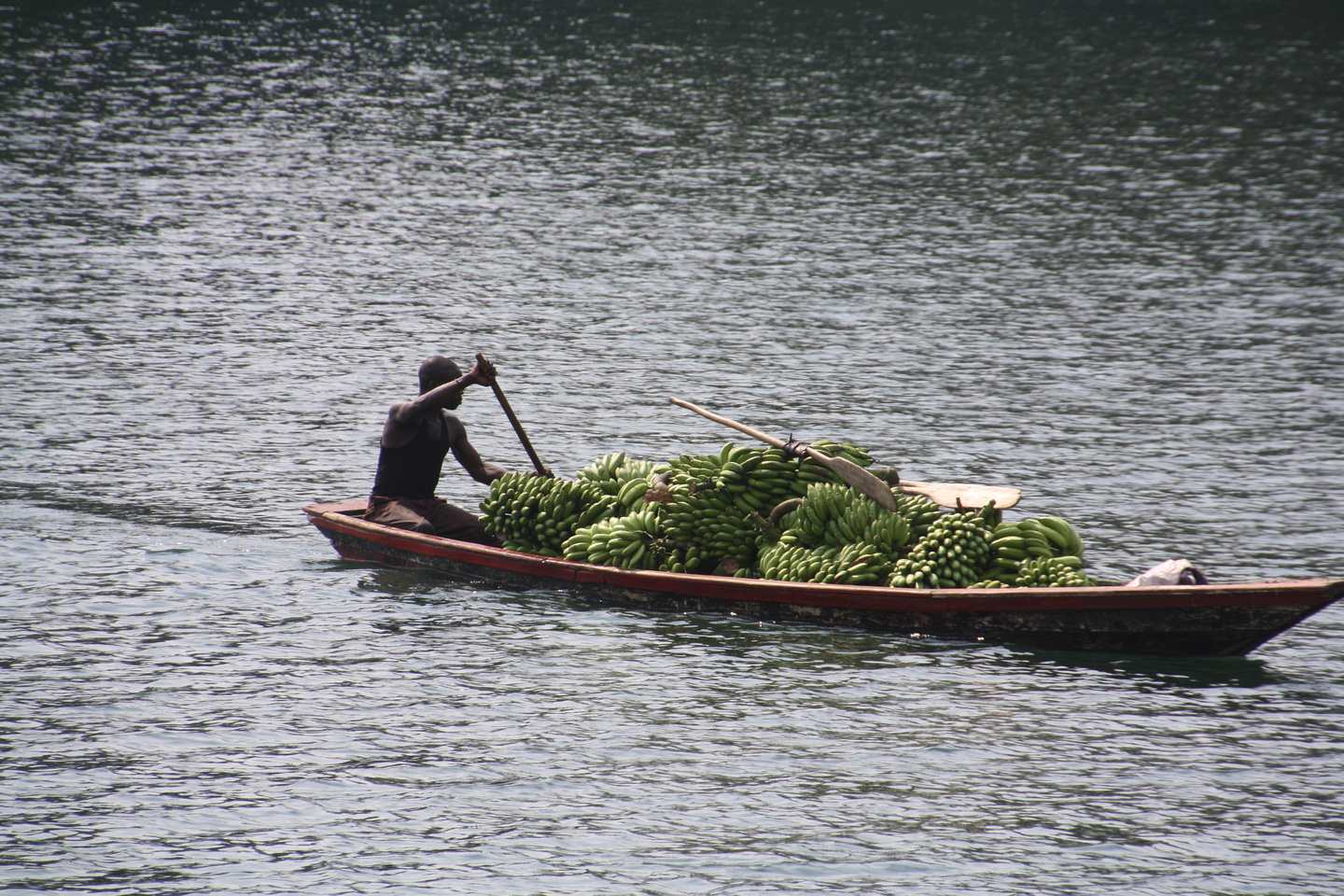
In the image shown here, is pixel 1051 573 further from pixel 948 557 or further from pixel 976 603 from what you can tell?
pixel 948 557

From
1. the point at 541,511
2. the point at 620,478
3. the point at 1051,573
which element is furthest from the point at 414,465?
the point at 1051,573

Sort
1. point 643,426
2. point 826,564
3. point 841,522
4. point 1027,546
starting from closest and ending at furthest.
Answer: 1. point 1027,546
2. point 826,564
3. point 841,522
4. point 643,426

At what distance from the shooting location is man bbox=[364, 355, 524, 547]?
12500mm

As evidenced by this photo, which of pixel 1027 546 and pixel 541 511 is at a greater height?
pixel 1027 546

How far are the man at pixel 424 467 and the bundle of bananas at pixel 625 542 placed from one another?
41.4 inches

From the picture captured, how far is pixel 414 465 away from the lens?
12.8 metres

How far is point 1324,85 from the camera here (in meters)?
44.2

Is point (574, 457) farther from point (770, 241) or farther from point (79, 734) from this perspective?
point (770, 241)

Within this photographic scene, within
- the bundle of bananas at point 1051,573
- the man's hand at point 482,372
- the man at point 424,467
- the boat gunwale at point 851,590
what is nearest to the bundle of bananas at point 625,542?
the boat gunwale at point 851,590

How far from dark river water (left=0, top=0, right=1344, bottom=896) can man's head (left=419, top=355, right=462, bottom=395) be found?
1.57 meters

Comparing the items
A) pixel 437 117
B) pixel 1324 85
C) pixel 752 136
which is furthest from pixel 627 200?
pixel 1324 85

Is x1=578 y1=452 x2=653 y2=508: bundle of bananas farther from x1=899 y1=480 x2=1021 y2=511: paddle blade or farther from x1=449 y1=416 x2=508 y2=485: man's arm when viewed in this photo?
x1=899 y1=480 x2=1021 y2=511: paddle blade

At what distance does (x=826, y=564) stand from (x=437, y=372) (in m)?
3.59

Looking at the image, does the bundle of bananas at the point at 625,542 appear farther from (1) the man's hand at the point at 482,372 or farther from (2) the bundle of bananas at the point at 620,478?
(1) the man's hand at the point at 482,372
